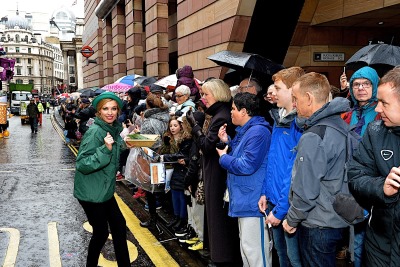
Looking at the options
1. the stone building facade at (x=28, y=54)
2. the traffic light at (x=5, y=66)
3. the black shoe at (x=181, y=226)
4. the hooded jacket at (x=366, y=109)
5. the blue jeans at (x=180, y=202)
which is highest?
the stone building facade at (x=28, y=54)

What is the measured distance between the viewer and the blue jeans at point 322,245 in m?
2.82

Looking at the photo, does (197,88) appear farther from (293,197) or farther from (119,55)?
(119,55)

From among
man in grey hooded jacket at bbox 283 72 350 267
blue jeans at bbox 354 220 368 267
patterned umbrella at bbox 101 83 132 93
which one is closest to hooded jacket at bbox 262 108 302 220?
man in grey hooded jacket at bbox 283 72 350 267

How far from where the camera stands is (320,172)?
107 inches

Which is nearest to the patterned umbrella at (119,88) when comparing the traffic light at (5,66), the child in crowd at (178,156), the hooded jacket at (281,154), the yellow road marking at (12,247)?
the yellow road marking at (12,247)

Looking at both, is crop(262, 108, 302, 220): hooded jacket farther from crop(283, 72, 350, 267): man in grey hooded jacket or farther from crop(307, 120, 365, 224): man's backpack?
crop(307, 120, 365, 224): man's backpack

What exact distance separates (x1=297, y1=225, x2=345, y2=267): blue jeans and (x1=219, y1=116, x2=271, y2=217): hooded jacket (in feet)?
2.81

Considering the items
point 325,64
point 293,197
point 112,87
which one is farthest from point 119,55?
point 293,197

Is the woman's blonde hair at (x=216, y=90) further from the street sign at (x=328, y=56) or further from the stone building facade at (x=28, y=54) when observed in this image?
the stone building facade at (x=28, y=54)

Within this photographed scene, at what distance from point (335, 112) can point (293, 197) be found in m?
0.70

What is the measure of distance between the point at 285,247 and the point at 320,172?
45.4 inches

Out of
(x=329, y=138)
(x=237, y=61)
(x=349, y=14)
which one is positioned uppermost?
(x=349, y=14)

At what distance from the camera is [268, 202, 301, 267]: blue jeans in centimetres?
319

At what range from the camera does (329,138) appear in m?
2.74
